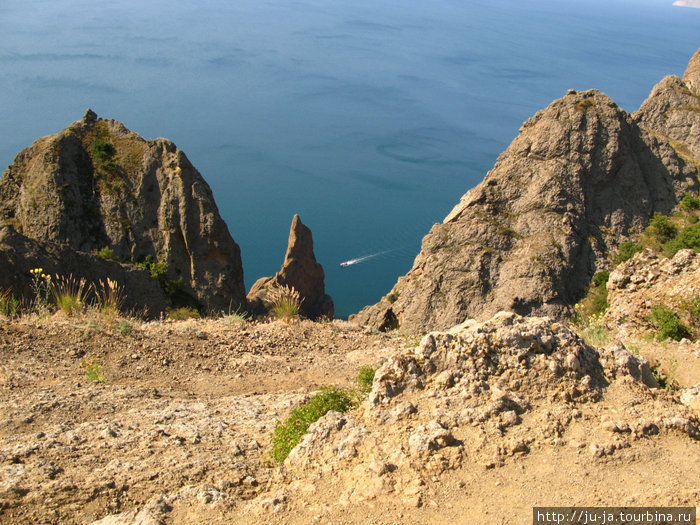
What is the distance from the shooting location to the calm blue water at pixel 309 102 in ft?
246

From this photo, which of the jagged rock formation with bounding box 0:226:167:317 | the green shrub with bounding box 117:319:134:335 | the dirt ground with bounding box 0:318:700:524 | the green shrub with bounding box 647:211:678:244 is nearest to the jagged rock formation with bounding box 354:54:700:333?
A: the green shrub with bounding box 647:211:678:244

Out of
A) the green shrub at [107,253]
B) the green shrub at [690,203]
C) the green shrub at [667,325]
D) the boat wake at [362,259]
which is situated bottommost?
the boat wake at [362,259]

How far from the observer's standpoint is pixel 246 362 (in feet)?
28.1

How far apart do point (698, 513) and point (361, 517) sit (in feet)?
7.72

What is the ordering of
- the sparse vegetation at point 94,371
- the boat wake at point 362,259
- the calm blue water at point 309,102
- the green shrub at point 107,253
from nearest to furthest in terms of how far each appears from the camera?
1. the sparse vegetation at point 94,371
2. the green shrub at point 107,253
3. the boat wake at point 362,259
4. the calm blue water at point 309,102

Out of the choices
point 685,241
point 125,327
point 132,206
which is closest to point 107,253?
point 132,206

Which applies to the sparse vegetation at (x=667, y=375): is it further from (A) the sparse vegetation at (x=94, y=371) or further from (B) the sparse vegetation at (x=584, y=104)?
(B) the sparse vegetation at (x=584, y=104)

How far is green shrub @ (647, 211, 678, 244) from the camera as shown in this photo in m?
25.1

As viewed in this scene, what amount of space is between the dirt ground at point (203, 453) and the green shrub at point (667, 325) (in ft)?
6.19

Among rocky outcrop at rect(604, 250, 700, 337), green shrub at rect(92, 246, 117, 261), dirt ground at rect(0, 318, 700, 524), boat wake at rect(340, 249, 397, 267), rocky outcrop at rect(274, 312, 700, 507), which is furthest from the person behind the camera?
boat wake at rect(340, 249, 397, 267)

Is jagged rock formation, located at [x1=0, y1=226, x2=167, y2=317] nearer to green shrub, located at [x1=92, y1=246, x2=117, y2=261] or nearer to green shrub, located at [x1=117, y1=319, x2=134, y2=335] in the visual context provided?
green shrub, located at [x1=117, y1=319, x2=134, y2=335]

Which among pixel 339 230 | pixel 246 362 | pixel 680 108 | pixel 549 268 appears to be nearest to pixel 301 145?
pixel 339 230

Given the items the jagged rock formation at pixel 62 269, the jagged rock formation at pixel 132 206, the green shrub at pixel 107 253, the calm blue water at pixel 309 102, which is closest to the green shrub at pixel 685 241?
the jagged rock formation at pixel 132 206

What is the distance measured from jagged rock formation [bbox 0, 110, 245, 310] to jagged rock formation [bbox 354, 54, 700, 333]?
27.1 ft
